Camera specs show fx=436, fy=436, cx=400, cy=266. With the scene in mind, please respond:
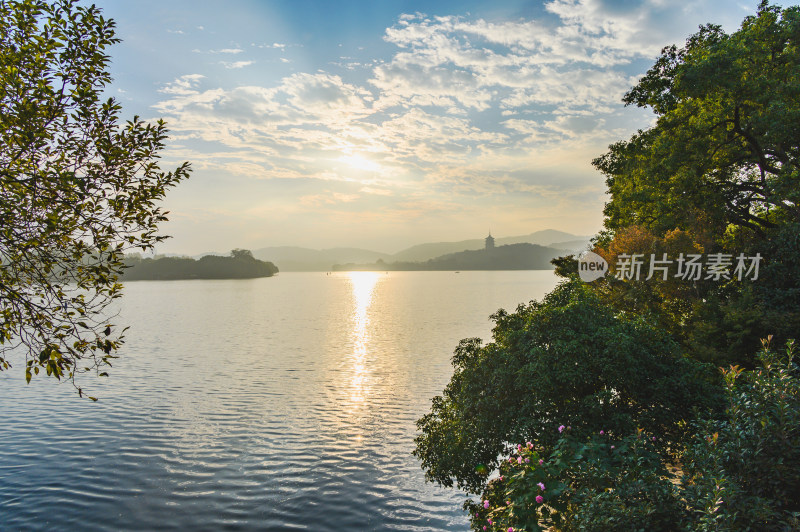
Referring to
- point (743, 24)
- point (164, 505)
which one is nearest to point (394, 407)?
point (164, 505)

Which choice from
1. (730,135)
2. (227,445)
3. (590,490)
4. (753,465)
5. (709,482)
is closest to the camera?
(709,482)

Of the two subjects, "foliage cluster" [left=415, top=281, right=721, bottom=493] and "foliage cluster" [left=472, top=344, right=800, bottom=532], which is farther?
"foliage cluster" [left=415, top=281, right=721, bottom=493]

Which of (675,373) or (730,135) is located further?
(730,135)

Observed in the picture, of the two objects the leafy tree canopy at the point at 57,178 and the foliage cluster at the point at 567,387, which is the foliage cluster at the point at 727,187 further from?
the leafy tree canopy at the point at 57,178

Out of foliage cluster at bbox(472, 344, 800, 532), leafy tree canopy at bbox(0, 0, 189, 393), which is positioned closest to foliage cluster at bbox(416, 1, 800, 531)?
foliage cluster at bbox(472, 344, 800, 532)

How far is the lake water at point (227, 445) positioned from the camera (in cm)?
1423

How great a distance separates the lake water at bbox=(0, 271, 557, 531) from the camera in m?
14.2

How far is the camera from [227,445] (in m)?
19.9

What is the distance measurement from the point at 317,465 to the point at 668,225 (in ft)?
81.9

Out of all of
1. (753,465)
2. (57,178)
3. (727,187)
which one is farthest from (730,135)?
(57,178)

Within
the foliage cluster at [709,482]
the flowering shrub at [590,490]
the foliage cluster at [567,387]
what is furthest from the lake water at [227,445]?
the foliage cluster at [709,482]

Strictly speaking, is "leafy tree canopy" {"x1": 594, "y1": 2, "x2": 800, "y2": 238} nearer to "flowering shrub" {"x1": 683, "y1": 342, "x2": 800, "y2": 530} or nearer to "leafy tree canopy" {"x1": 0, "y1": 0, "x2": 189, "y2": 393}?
"flowering shrub" {"x1": 683, "y1": 342, "x2": 800, "y2": 530}

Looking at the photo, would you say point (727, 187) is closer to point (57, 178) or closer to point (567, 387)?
point (567, 387)

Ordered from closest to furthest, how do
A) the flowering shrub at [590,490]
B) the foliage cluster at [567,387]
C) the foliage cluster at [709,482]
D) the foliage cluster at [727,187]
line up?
the foliage cluster at [709,482] < the flowering shrub at [590,490] < the foliage cluster at [567,387] < the foliage cluster at [727,187]
